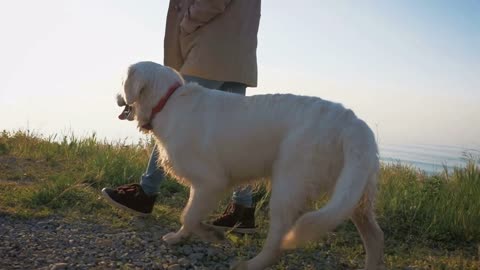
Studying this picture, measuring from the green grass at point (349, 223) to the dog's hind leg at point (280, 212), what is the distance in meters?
0.26

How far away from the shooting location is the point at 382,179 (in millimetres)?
6203

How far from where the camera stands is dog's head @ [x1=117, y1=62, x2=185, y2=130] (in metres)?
3.88

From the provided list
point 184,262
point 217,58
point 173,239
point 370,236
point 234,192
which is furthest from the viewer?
point 234,192

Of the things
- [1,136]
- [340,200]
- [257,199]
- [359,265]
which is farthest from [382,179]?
[1,136]

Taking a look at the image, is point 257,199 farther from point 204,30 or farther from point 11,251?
point 11,251

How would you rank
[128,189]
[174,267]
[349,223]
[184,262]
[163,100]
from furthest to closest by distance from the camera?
[349,223], [128,189], [163,100], [184,262], [174,267]

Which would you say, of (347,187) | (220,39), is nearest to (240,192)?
(220,39)

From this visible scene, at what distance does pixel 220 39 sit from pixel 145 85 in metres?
0.77

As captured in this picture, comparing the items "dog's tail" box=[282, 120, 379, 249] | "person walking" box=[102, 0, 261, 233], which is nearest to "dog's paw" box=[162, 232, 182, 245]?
"person walking" box=[102, 0, 261, 233]

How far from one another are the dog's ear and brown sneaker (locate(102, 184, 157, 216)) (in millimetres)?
851

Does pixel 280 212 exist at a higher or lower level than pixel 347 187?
lower

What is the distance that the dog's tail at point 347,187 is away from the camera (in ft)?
9.20

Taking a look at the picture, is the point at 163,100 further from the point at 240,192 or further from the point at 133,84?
the point at 240,192

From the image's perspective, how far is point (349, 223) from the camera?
4801mm
